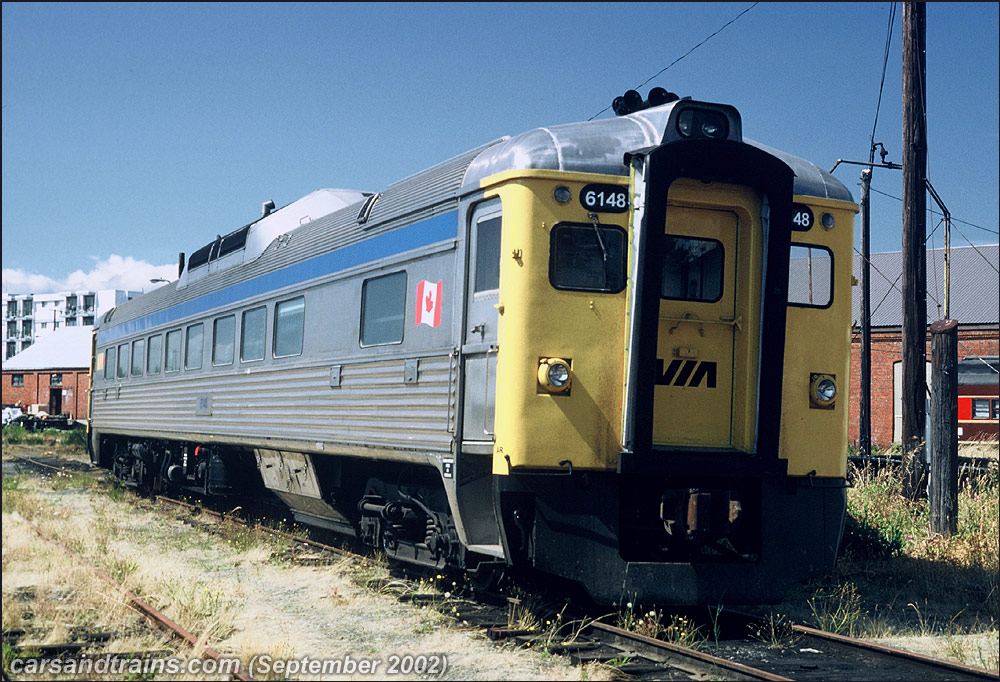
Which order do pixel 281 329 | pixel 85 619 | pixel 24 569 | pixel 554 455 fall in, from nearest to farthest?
1. pixel 554 455
2. pixel 85 619
3. pixel 24 569
4. pixel 281 329

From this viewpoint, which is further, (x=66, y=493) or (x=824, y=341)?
(x=66, y=493)

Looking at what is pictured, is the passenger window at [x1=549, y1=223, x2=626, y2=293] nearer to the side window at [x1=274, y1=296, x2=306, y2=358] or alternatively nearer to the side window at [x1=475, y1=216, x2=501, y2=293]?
the side window at [x1=475, y1=216, x2=501, y2=293]

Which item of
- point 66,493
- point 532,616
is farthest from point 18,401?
point 532,616

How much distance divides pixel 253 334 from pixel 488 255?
220 inches

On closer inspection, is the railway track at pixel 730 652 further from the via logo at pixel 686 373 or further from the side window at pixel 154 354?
the side window at pixel 154 354

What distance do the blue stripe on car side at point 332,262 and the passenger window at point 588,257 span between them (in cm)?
109

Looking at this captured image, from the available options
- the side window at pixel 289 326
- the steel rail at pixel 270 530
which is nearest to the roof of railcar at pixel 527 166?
the side window at pixel 289 326

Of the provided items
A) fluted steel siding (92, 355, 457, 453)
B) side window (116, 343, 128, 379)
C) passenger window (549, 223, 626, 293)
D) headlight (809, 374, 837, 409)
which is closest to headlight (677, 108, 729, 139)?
passenger window (549, 223, 626, 293)

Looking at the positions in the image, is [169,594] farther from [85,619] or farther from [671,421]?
[671,421]

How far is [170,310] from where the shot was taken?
16.2 metres

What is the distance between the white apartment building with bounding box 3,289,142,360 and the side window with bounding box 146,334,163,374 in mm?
91586

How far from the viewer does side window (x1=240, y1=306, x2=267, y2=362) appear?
12094 mm

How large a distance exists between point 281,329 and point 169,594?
144 inches

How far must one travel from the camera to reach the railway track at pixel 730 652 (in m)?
6.33
